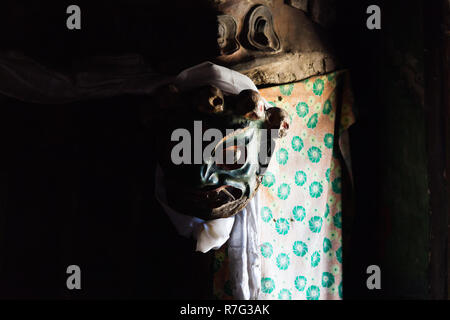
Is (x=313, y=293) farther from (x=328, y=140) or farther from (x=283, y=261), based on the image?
(x=328, y=140)

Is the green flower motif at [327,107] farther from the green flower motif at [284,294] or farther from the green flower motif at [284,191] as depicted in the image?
the green flower motif at [284,294]

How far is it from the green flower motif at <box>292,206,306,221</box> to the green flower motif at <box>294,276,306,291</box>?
35 centimetres

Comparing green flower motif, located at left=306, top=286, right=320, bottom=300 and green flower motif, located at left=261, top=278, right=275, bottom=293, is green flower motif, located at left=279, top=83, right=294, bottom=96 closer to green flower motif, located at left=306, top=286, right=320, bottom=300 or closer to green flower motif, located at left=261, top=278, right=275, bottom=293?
green flower motif, located at left=261, top=278, right=275, bottom=293

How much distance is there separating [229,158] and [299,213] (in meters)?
0.82

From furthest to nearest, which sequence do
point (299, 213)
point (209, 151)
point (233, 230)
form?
point (299, 213) < point (233, 230) < point (209, 151)

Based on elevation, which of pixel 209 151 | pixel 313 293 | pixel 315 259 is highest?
pixel 209 151

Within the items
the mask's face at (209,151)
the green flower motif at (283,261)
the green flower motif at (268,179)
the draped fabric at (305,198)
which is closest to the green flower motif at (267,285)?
the draped fabric at (305,198)

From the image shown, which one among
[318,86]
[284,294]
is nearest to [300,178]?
[318,86]

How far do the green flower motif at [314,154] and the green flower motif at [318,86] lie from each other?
0.33 meters

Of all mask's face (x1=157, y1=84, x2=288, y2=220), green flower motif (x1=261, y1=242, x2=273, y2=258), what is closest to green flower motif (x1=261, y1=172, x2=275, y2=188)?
green flower motif (x1=261, y1=242, x2=273, y2=258)

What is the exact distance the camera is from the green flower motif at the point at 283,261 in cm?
297

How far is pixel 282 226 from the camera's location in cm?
298

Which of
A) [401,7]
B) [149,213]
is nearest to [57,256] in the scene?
[149,213]

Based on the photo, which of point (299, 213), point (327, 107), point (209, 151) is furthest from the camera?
point (327, 107)
